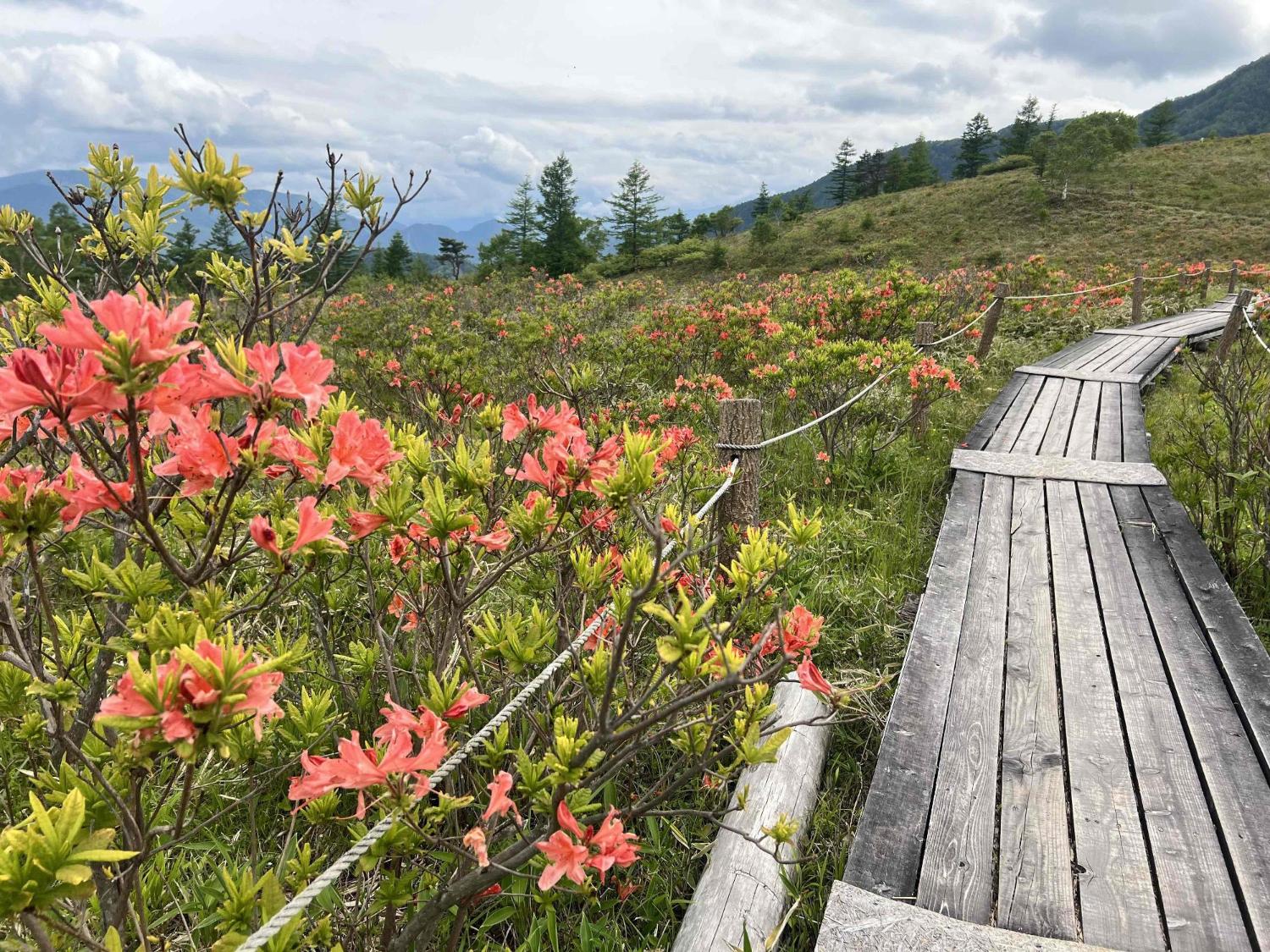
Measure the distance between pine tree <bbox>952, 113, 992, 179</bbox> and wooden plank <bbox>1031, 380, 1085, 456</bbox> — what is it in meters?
51.3

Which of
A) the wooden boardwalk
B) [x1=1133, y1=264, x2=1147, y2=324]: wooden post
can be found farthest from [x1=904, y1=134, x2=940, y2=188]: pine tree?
the wooden boardwalk

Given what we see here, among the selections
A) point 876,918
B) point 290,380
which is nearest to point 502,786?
point 290,380

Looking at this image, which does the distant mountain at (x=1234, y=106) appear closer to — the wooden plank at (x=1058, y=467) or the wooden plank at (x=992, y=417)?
the wooden plank at (x=992, y=417)

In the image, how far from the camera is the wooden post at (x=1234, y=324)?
22.2 ft

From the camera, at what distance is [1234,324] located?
7.41 m

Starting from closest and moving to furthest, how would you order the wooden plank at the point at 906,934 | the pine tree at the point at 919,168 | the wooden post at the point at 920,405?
1. the wooden plank at the point at 906,934
2. the wooden post at the point at 920,405
3. the pine tree at the point at 919,168

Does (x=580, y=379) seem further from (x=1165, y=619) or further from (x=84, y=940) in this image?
(x=1165, y=619)

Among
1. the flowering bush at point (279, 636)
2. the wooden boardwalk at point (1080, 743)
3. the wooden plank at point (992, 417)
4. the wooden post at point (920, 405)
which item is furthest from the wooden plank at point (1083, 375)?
the flowering bush at point (279, 636)

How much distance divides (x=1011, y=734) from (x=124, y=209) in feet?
9.08

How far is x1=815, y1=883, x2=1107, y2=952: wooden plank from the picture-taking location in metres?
1.58

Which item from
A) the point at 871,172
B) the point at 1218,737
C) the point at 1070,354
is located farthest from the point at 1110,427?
the point at 871,172

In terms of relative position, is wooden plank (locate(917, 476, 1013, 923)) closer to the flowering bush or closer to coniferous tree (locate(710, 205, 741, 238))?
the flowering bush

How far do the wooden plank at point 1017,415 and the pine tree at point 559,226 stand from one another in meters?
26.3

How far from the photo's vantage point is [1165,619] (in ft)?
9.10
